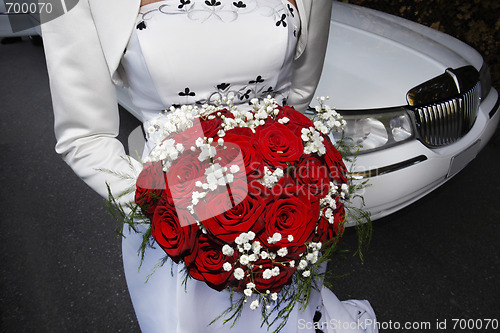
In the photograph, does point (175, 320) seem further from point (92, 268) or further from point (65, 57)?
point (92, 268)

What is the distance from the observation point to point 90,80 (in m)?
1.09

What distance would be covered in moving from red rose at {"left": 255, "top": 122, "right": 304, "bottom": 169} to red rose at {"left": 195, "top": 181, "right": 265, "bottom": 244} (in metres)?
0.10

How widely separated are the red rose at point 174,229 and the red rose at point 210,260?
2 centimetres

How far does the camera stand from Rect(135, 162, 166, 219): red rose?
88 cm

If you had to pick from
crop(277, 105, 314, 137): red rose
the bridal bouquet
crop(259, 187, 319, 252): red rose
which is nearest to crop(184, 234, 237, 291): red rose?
the bridal bouquet

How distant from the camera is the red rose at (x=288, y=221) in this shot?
0.82m

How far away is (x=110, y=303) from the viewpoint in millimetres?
1982

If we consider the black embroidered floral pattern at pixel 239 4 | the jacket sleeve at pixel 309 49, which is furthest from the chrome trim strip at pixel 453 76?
the black embroidered floral pattern at pixel 239 4

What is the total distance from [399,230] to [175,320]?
5.41ft

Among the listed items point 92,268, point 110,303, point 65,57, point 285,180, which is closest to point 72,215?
point 92,268

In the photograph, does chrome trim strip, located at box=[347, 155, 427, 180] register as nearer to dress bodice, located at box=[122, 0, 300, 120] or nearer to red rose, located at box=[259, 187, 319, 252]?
dress bodice, located at box=[122, 0, 300, 120]

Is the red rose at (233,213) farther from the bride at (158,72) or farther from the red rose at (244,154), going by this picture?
the bride at (158,72)

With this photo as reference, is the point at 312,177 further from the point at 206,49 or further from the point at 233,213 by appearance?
the point at 206,49

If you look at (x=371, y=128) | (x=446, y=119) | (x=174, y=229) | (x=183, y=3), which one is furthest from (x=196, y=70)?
(x=446, y=119)
